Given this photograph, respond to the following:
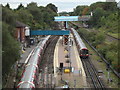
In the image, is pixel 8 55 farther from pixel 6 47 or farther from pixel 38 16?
pixel 38 16

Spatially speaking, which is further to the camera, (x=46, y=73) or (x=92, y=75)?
(x=46, y=73)

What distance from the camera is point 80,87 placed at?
19.6m

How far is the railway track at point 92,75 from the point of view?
20150 mm

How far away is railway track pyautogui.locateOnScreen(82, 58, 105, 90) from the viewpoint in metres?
20.1

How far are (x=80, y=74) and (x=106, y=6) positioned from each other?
72.7m

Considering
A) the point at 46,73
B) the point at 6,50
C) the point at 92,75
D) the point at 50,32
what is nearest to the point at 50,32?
the point at 50,32

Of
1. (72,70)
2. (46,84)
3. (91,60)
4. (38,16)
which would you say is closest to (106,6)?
(38,16)

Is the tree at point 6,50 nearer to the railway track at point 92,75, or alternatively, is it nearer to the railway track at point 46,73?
the railway track at point 46,73

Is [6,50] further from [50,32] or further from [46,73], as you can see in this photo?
[50,32]

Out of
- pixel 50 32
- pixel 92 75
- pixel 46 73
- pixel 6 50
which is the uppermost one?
pixel 50 32

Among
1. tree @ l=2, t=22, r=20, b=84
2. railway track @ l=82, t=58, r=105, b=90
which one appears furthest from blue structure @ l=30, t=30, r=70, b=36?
tree @ l=2, t=22, r=20, b=84

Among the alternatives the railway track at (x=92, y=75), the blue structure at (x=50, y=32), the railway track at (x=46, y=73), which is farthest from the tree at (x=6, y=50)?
the blue structure at (x=50, y=32)

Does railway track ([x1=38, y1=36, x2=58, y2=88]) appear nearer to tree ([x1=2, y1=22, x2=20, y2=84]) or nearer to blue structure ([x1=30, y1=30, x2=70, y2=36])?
tree ([x1=2, y1=22, x2=20, y2=84])

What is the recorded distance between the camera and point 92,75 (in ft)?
77.5
